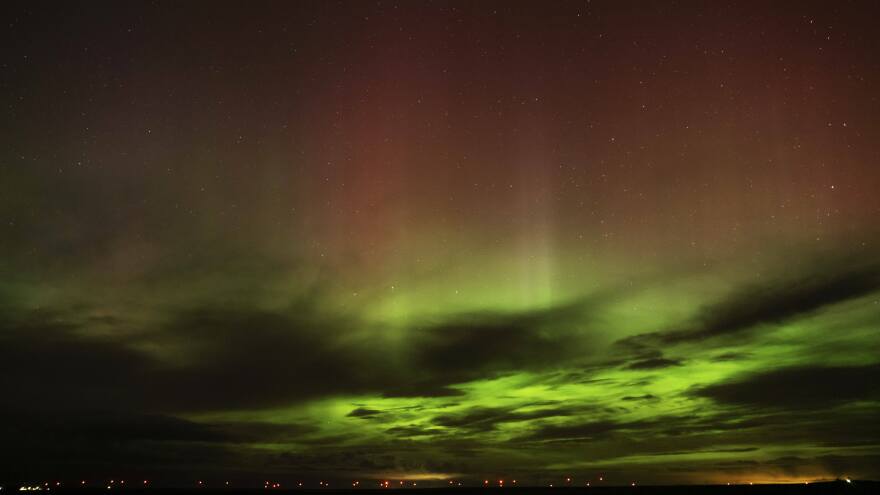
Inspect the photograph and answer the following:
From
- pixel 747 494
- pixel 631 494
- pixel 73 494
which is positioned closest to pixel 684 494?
pixel 747 494

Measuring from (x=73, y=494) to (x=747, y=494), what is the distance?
16841cm

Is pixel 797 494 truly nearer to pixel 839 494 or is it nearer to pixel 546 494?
pixel 839 494

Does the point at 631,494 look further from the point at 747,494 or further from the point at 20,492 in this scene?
the point at 20,492

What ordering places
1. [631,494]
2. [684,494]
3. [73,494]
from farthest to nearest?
[631,494] → [73,494] → [684,494]

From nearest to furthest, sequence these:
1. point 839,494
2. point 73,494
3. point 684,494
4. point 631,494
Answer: point 839,494
point 684,494
point 73,494
point 631,494

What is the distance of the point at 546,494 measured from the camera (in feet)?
627

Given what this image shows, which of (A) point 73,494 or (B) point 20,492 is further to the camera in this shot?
(A) point 73,494

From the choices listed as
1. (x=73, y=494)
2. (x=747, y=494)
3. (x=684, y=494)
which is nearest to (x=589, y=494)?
(x=684, y=494)

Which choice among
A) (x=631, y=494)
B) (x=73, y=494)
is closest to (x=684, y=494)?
(x=631, y=494)

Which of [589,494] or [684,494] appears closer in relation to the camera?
[684,494]

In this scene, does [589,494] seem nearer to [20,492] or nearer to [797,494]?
[797,494]

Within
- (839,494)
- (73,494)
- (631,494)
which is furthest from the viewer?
(631,494)

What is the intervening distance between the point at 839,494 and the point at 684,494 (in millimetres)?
32427

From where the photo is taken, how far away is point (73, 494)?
182750 mm
